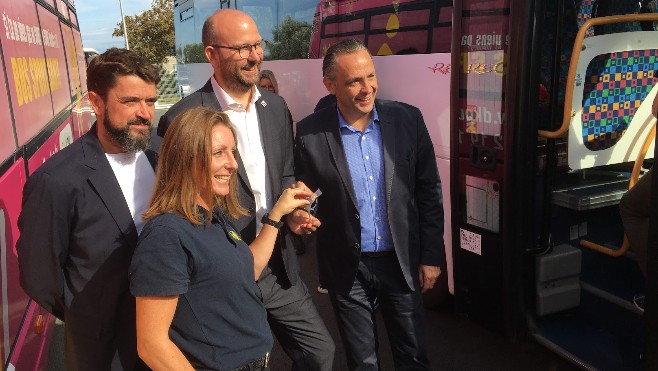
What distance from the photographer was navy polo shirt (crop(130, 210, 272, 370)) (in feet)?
5.35

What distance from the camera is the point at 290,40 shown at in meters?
6.06

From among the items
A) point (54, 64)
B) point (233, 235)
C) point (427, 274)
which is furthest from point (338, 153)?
point (54, 64)

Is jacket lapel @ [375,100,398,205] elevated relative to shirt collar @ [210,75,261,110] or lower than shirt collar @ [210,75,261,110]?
lower

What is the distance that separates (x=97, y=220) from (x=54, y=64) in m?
4.19

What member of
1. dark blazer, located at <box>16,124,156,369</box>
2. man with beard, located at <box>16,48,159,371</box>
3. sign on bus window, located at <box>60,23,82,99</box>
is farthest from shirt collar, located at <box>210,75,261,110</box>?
sign on bus window, located at <box>60,23,82,99</box>

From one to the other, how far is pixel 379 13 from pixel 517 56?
1.80 metres

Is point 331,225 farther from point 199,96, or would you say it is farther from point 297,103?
point 297,103

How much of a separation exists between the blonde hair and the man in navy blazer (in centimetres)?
97

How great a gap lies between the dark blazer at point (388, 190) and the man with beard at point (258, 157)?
6.7 inches

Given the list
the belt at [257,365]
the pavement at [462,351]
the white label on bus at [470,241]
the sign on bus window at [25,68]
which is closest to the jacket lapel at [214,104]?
the belt at [257,365]

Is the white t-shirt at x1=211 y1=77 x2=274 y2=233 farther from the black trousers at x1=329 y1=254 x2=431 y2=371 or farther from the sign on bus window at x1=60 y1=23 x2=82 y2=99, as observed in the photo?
the sign on bus window at x1=60 y1=23 x2=82 y2=99

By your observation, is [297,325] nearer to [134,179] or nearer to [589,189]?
[134,179]

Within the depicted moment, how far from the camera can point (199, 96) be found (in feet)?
8.73

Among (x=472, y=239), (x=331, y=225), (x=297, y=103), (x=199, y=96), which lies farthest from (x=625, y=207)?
(x=297, y=103)
